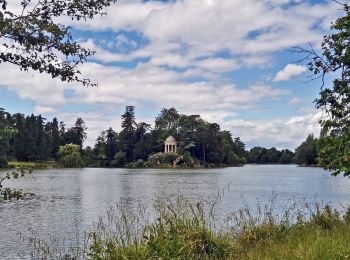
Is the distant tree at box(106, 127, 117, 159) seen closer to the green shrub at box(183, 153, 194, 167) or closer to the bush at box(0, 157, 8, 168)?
the green shrub at box(183, 153, 194, 167)

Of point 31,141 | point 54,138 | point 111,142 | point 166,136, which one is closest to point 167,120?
point 166,136

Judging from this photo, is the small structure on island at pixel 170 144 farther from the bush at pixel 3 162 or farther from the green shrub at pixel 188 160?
the bush at pixel 3 162

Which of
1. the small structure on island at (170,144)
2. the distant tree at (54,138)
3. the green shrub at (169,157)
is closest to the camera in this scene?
the green shrub at (169,157)

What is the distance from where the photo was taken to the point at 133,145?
156375mm

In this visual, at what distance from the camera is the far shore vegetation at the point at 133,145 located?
419ft

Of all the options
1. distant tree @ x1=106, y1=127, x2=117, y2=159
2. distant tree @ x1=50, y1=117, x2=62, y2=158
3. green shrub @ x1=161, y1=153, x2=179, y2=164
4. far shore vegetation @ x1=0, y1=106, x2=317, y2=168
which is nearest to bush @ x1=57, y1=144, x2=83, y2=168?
far shore vegetation @ x1=0, y1=106, x2=317, y2=168

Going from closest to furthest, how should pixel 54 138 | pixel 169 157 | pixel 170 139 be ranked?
pixel 169 157, pixel 54 138, pixel 170 139

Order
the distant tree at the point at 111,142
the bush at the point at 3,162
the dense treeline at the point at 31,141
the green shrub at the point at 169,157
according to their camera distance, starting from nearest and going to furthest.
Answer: the bush at the point at 3,162 < the dense treeline at the point at 31,141 < the green shrub at the point at 169,157 < the distant tree at the point at 111,142

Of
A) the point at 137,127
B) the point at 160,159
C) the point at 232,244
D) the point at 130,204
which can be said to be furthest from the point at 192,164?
the point at 232,244

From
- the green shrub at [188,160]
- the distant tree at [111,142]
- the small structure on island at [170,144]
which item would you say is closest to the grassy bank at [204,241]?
the green shrub at [188,160]

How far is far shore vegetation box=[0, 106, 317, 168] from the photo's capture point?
127812mm

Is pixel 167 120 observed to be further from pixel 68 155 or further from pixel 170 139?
pixel 68 155

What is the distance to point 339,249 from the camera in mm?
6602

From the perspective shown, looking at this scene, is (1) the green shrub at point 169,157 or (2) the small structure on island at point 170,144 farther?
(2) the small structure on island at point 170,144
